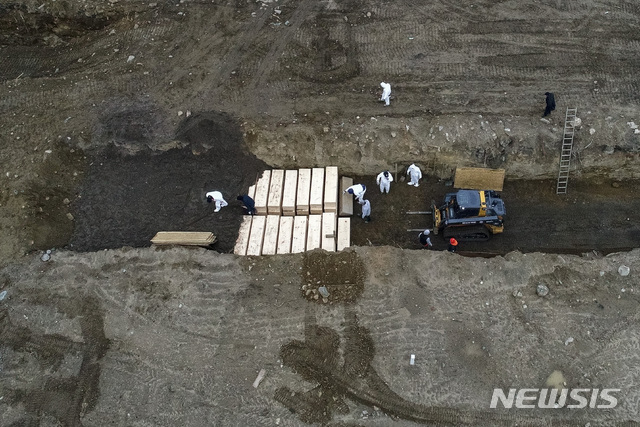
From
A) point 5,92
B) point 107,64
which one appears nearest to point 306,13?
point 107,64

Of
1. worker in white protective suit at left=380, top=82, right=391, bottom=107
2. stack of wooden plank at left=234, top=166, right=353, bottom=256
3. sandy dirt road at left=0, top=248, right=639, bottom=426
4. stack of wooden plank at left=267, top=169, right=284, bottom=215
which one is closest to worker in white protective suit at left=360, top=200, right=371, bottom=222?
stack of wooden plank at left=234, top=166, right=353, bottom=256

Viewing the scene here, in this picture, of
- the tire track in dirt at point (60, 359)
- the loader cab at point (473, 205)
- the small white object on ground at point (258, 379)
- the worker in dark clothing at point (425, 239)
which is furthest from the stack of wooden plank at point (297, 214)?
the tire track in dirt at point (60, 359)

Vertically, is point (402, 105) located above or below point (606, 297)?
above

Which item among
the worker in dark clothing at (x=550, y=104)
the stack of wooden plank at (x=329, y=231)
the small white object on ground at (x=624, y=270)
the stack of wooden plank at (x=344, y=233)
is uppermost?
the worker in dark clothing at (x=550, y=104)

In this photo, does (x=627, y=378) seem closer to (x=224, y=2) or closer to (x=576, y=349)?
(x=576, y=349)

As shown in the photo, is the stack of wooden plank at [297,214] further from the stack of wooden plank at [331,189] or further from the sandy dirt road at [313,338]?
the sandy dirt road at [313,338]

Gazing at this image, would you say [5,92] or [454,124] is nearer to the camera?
[454,124]

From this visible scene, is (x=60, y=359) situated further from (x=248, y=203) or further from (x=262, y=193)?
(x=262, y=193)
